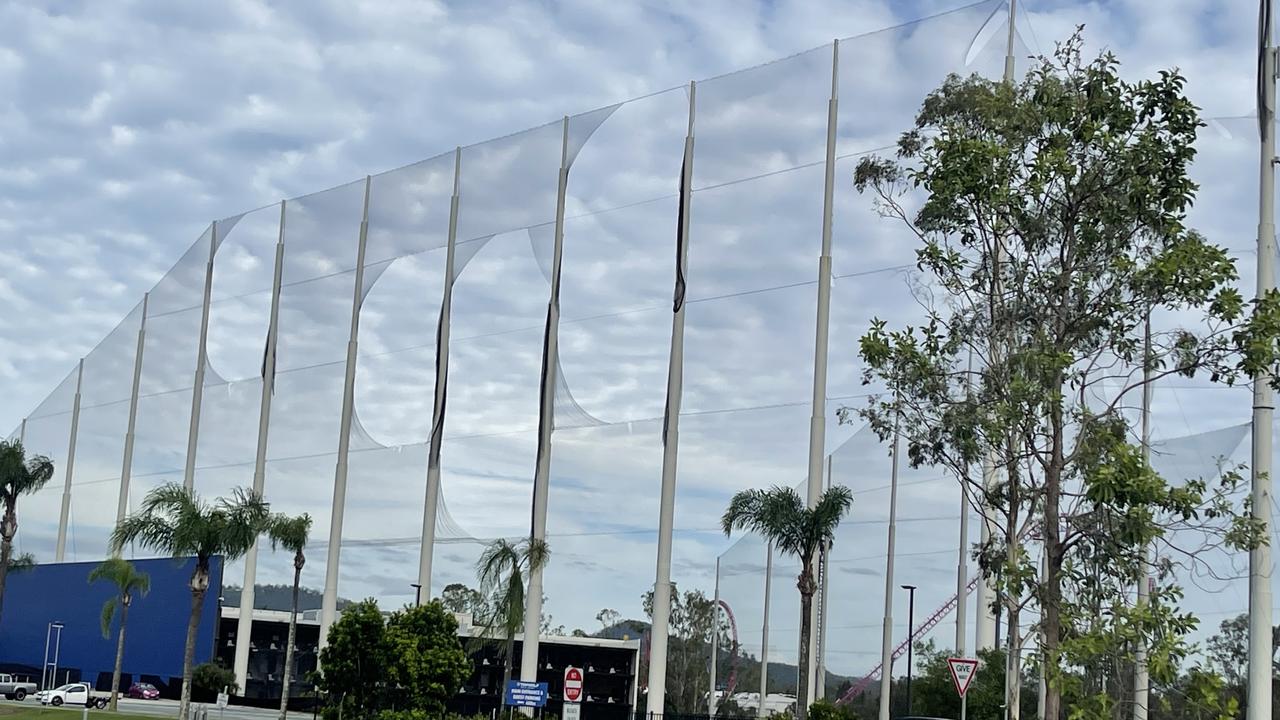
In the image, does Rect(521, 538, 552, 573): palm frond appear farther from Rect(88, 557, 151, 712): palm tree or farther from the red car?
the red car

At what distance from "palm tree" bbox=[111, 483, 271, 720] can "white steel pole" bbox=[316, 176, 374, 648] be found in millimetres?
14093

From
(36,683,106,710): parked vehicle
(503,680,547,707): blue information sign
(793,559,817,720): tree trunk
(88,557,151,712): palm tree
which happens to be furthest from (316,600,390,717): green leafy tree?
(36,683,106,710): parked vehicle

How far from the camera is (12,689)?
6581 cm

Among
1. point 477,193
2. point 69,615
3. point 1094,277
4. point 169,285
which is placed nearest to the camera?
point 1094,277

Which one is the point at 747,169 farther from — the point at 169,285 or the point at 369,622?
the point at 169,285

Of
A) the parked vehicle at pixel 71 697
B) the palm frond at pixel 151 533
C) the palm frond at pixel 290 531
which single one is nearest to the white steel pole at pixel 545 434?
the palm frond at pixel 290 531

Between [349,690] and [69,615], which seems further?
[69,615]

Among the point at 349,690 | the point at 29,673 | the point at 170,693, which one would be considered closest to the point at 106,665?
the point at 170,693

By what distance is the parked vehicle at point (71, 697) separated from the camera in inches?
2336

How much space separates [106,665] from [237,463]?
52.6ft

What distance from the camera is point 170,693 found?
2854 inches

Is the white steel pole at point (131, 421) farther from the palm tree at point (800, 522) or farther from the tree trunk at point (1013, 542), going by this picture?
the tree trunk at point (1013, 542)

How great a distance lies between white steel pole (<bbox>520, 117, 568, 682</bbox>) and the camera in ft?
146

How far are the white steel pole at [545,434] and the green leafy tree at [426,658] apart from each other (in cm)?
564
